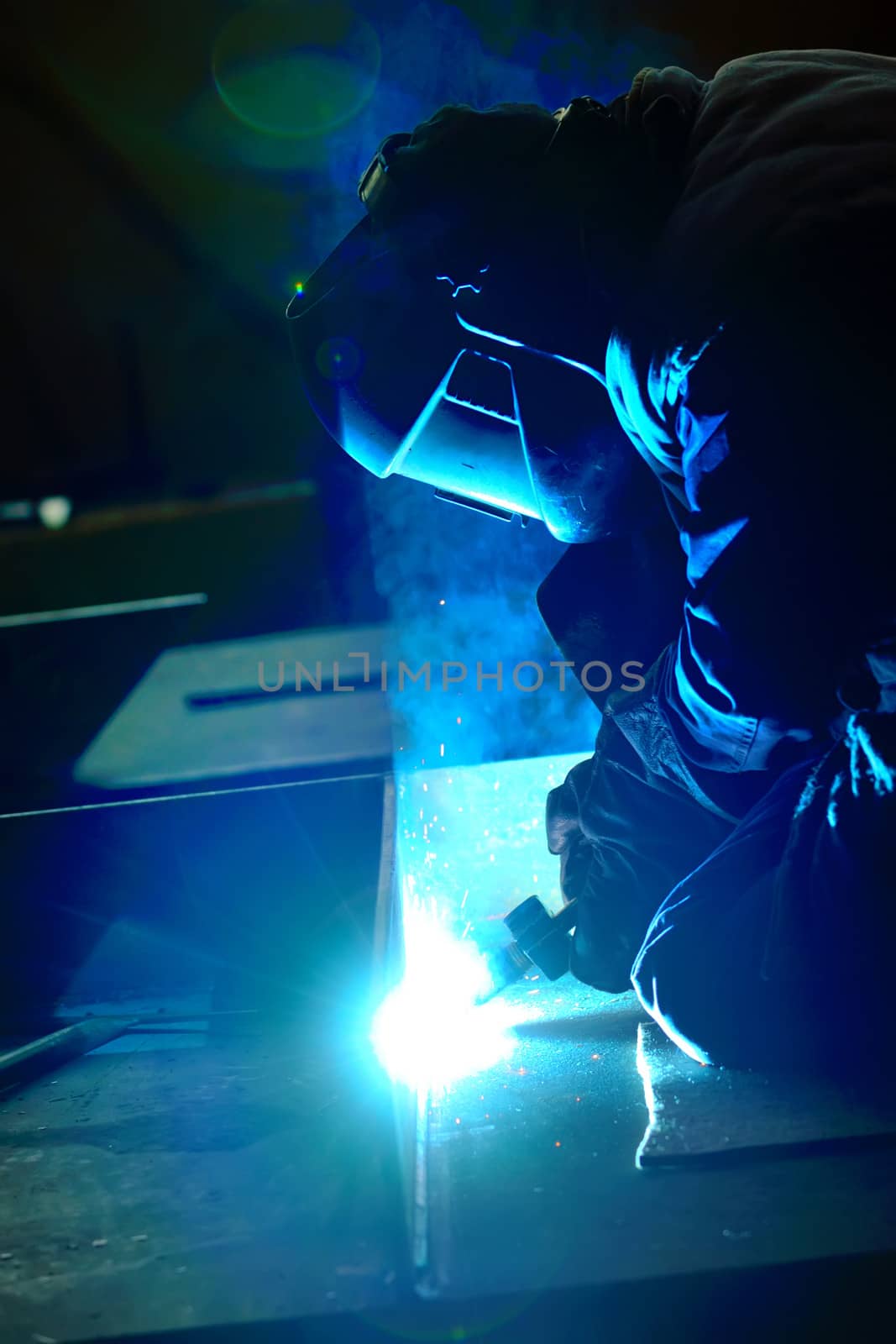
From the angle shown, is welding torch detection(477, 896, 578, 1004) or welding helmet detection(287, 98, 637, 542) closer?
welding helmet detection(287, 98, 637, 542)

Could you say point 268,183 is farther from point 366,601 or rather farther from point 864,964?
point 864,964

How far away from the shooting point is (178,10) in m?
2.76

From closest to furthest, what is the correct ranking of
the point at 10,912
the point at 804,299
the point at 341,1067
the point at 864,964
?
the point at 804,299 → the point at 864,964 → the point at 341,1067 → the point at 10,912

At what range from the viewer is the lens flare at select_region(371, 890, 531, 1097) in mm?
1203

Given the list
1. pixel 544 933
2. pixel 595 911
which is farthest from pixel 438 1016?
pixel 595 911

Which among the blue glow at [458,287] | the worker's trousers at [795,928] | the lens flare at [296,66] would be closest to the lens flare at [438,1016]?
the worker's trousers at [795,928]

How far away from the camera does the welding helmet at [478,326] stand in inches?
43.3

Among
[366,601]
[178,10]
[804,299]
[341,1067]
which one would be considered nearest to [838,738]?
[804,299]

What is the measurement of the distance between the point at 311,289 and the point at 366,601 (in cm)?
196

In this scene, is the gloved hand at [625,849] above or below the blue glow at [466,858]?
above

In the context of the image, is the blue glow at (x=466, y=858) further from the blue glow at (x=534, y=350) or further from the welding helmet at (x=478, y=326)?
the blue glow at (x=534, y=350)

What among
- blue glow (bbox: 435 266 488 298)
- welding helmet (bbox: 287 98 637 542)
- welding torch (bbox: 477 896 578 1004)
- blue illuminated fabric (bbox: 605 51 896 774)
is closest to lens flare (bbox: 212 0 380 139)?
welding helmet (bbox: 287 98 637 542)

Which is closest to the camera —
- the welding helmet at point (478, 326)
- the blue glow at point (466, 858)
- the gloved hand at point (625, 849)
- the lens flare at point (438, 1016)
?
the welding helmet at point (478, 326)

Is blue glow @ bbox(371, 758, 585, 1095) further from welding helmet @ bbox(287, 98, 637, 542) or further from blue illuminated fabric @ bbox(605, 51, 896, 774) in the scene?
blue illuminated fabric @ bbox(605, 51, 896, 774)
